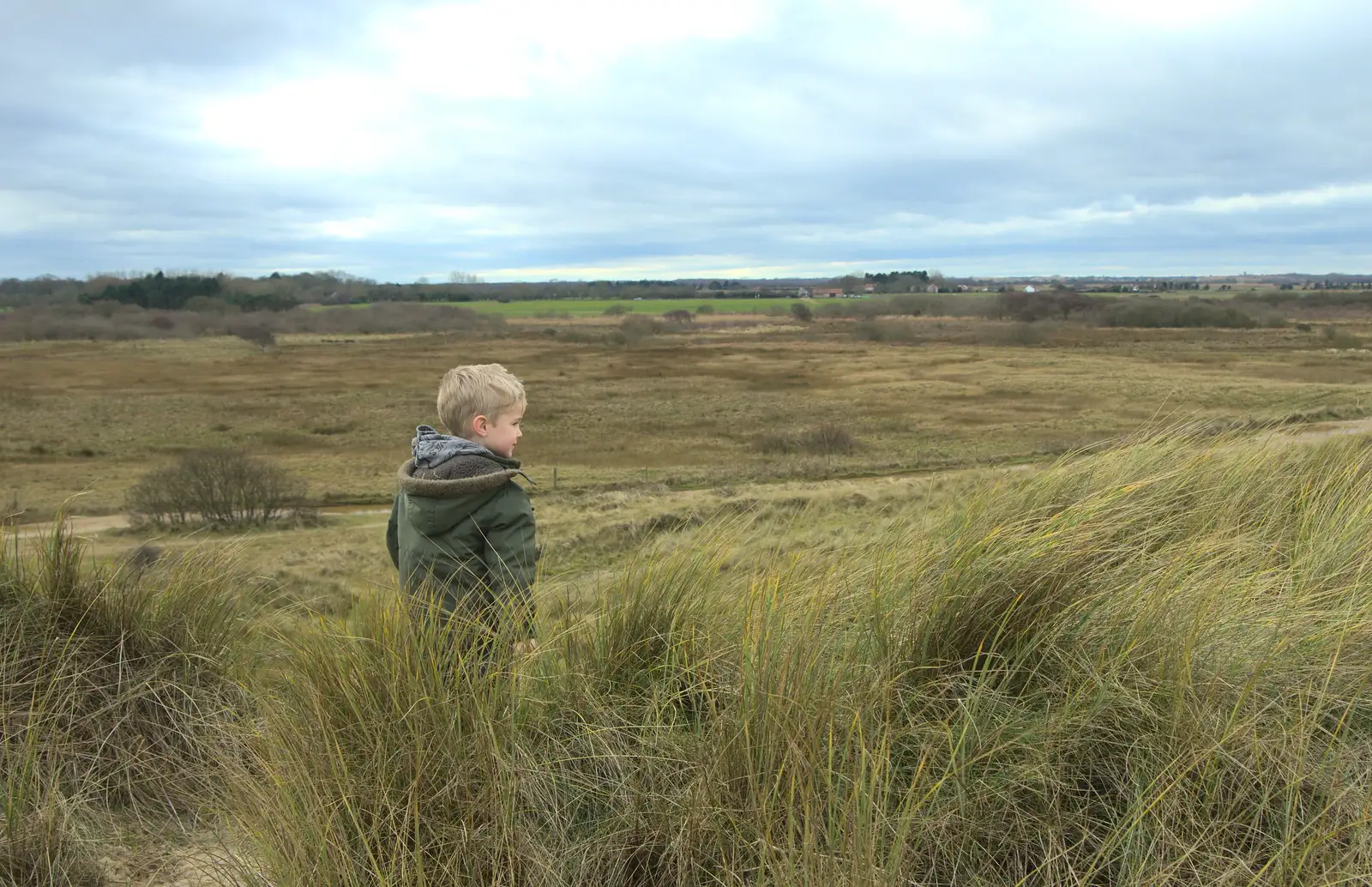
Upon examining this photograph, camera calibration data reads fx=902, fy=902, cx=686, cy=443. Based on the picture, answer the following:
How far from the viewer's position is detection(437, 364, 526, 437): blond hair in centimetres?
329

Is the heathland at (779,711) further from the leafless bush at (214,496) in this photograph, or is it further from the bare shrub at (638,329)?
the bare shrub at (638,329)

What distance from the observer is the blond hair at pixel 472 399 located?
3.29 meters

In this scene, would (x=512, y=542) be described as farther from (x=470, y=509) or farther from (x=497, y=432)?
(x=497, y=432)

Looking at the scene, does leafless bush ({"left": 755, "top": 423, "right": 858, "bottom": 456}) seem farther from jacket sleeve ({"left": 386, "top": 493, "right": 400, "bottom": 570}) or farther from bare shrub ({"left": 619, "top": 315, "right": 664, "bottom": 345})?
bare shrub ({"left": 619, "top": 315, "right": 664, "bottom": 345})

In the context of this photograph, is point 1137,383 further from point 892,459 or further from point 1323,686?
point 1323,686

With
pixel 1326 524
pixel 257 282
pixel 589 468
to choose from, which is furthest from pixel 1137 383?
pixel 257 282

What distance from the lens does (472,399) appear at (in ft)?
10.8

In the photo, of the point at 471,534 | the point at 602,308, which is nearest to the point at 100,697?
the point at 471,534

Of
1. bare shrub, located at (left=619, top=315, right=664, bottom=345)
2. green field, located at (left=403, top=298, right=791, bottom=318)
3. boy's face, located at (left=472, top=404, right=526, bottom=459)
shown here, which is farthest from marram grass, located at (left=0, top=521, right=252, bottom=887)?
green field, located at (left=403, top=298, right=791, bottom=318)

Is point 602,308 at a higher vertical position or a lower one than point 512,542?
higher

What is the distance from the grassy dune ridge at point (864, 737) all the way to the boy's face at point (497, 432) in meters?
0.67

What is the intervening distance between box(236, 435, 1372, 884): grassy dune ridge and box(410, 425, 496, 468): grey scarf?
1.84ft

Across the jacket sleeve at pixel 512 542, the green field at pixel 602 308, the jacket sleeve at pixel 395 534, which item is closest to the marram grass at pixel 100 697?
the jacket sleeve at pixel 395 534

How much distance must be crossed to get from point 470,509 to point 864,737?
1552mm
